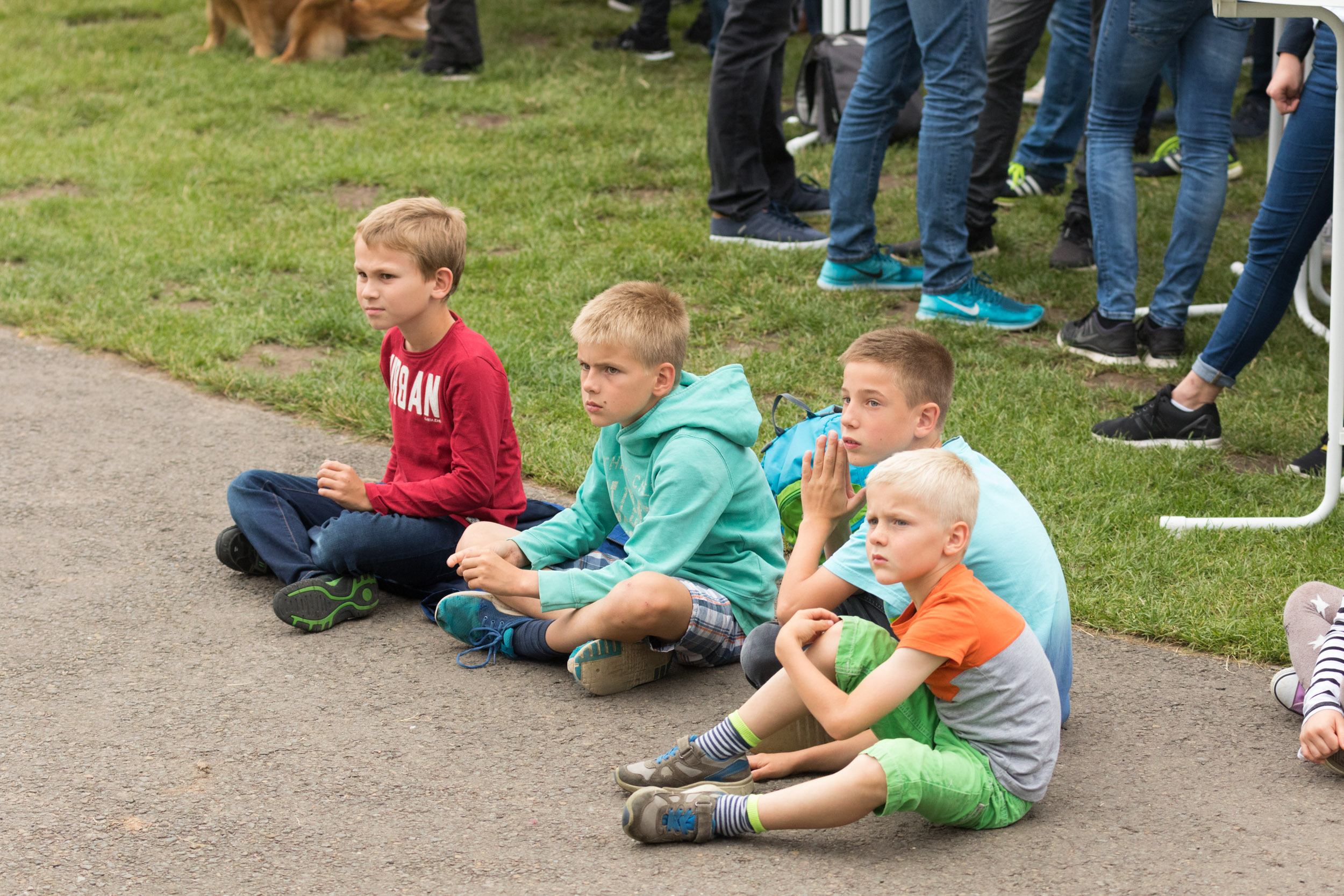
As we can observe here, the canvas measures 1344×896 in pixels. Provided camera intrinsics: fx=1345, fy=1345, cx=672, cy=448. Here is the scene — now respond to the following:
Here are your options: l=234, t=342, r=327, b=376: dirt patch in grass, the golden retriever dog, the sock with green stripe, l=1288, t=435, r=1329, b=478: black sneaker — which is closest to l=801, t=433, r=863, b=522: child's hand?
the sock with green stripe

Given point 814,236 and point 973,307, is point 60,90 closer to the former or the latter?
point 814,236

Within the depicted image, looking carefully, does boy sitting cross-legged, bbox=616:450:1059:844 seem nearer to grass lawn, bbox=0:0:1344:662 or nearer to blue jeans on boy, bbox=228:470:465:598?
grass lawn, bbox=0:0:1344:662

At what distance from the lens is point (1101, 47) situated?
4637 mm

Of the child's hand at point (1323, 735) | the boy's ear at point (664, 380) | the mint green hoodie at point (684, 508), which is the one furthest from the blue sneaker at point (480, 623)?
the child's hand at point (1323, 735)

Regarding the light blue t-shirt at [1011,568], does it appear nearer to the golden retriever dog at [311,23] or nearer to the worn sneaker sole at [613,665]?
the worn sneaker sole at [613,665]

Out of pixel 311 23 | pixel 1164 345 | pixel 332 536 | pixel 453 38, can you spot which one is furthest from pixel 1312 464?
pixel 311 23

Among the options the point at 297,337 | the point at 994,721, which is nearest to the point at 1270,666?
the point at 994,721

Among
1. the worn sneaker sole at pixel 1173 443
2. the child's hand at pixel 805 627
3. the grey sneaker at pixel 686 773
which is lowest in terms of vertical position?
the worn sneaker sole at pixel 1173 443

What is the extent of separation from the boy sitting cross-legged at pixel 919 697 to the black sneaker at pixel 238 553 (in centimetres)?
164

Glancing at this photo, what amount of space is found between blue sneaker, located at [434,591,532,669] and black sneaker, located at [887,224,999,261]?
3231 mm

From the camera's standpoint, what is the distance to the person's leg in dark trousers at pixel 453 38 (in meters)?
9.16

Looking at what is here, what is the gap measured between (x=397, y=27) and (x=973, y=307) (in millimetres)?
6589

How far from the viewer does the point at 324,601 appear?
134 inches

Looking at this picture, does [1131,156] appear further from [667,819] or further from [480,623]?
[667,819]
